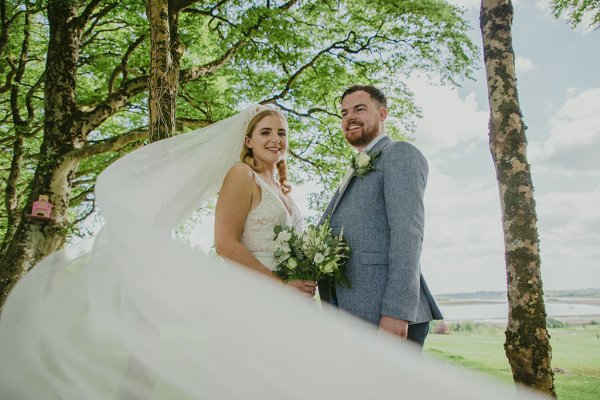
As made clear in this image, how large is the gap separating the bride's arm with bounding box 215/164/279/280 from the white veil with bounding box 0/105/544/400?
484 millimetres

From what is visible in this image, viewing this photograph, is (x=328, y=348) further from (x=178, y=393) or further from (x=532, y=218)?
(x=532, y=218)

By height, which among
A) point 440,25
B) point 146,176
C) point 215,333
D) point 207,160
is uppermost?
point 440,25

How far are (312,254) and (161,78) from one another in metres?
2.75

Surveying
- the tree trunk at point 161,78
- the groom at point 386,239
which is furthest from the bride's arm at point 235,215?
the tree trunk at point 161,78

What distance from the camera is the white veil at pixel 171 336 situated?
1282 millimetres

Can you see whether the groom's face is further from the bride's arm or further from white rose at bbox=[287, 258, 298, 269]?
white rose at bbox=[287, 258, 298, 269]

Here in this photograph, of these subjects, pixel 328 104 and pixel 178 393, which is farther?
pixel 328 104

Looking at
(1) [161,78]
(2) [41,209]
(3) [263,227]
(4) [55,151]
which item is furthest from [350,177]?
(4) [55,151]

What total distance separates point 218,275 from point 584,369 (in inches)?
432

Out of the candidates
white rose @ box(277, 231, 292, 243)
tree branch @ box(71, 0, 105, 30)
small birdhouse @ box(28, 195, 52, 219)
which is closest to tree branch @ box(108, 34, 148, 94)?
tree branch @ box(71, 0, 105, 30)

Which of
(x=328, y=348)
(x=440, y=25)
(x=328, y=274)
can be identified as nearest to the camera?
(x=328, y=348)

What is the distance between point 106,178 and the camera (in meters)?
2.64

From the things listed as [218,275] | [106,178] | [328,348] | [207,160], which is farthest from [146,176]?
[328,348]

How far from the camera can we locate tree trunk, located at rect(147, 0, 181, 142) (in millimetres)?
4173
